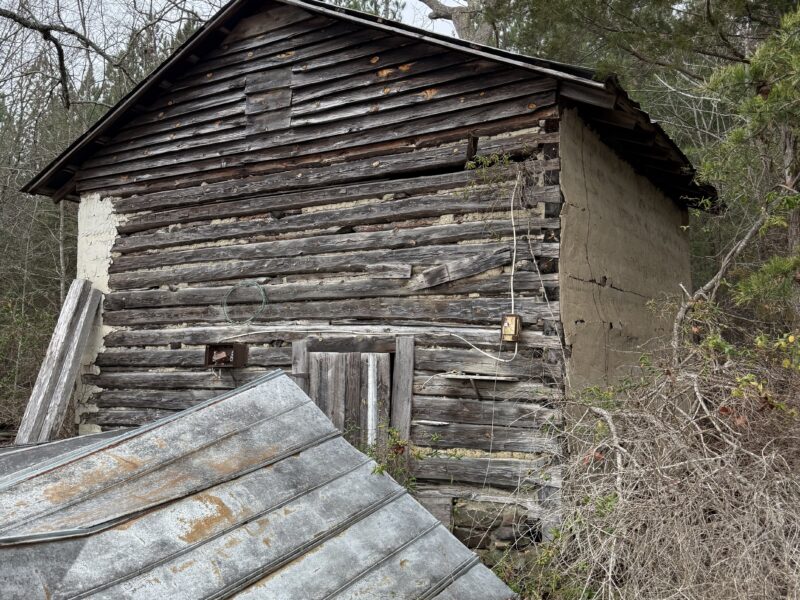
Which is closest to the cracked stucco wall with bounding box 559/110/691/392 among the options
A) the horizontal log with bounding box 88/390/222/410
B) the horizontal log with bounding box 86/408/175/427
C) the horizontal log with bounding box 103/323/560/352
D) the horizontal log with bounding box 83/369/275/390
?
the horizontal log with bounding box 103/323/560/352

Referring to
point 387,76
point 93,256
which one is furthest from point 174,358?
point 387,76

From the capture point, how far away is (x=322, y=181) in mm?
7590

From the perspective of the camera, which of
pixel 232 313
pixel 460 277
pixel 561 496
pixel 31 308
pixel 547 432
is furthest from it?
pixel 31 308

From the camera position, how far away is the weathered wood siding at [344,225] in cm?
638

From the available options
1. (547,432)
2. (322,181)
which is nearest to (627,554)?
(547,432)

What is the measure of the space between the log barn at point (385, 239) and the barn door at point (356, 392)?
20mm

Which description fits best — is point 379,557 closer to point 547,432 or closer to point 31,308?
point 547,432

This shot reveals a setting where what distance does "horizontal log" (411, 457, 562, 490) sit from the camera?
5.96 metres

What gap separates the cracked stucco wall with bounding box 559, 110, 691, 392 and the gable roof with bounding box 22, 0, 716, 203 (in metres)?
0.20

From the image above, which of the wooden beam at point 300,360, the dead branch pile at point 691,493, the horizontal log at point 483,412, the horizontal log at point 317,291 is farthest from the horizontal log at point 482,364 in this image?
the wooden beam at point 300,360

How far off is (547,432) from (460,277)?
160cm

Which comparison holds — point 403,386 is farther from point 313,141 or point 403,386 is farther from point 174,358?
point 174,358

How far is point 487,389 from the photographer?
6.40 m

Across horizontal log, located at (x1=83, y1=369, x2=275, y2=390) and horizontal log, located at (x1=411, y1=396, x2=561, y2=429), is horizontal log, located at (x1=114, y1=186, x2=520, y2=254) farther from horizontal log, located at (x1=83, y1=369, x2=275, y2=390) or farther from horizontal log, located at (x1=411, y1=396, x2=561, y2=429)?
horizontal log, located at (x1=411, y1=396, x2=561, y2=429)
